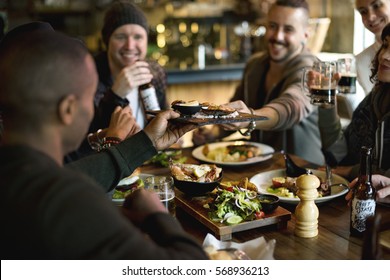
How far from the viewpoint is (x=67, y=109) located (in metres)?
1.00

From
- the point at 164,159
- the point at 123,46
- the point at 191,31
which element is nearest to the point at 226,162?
the point at 164,159

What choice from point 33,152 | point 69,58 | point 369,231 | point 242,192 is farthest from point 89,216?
point 242,192

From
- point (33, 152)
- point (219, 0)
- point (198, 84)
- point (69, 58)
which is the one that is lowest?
point (198, 84)

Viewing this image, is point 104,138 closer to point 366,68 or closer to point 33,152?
point 33,152

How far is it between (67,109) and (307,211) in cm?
83

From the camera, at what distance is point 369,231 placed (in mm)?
1115

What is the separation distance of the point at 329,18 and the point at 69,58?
503 centimetres

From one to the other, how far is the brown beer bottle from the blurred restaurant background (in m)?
4.39

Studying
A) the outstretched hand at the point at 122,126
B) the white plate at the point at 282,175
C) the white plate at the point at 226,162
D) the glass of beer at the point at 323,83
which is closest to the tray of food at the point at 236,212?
the white plate at the point at 282,175

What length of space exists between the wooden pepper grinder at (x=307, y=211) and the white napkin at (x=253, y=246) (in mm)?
183

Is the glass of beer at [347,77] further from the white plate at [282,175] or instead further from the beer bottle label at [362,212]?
the beer bottle label at [362,212]

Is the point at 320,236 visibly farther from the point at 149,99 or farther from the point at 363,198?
the point at 149,99

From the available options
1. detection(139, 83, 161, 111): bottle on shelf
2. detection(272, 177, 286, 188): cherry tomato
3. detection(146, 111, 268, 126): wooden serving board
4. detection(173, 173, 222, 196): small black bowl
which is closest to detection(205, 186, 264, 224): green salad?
detection(173, 173, 222, 196): small black bowl

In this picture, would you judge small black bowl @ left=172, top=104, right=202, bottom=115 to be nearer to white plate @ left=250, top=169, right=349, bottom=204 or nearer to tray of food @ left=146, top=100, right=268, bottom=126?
tray of food @ left=146, top=100, right=268, bottom=126
